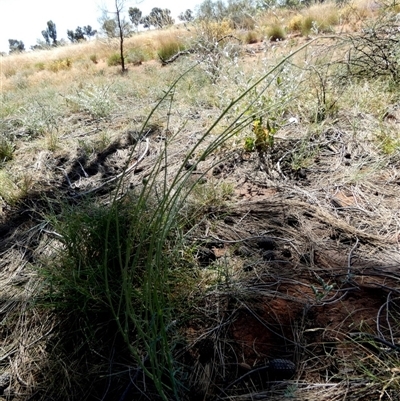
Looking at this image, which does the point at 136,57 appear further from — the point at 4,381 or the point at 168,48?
the point at 4,381

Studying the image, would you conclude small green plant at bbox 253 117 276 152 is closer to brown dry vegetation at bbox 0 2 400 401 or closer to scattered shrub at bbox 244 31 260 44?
brown dry vegetation at bbox 0 2 400 401

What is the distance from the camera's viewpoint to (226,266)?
145 cm

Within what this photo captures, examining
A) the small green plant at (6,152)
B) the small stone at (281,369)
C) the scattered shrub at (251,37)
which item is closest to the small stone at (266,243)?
the small stone at (281,369)

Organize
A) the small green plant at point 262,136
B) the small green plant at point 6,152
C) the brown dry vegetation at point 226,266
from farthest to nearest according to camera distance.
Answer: the small green plant at point 6,152 → the small green plant at point 262,136 → the brown dry vegetation at point 226,266

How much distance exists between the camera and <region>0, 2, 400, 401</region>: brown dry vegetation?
112cm

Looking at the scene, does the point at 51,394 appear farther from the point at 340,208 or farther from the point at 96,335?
the point at 340,208

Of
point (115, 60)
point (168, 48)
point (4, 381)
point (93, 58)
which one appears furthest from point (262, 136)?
point (93, 58)

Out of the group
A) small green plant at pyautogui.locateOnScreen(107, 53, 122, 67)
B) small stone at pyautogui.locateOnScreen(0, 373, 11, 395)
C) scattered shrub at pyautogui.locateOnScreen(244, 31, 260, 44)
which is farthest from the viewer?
small green plant at pyautogui.locateOnScreen(107, 53, 122, 67)

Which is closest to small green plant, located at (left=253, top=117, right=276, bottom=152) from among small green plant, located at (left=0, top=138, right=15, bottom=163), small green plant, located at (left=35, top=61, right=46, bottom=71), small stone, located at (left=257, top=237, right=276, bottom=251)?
small stone, located at (left=257, top=237, right=276, bottom=251)

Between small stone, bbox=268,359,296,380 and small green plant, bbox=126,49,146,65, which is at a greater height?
small green plant, bbox=126,49,146,65

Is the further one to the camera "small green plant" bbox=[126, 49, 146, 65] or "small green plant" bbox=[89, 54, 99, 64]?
"small green plant" bbox=[89, 54, 99, 64]

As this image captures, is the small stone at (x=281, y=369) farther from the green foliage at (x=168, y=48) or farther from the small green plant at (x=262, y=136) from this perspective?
the green foliage at (x=168, y=48)

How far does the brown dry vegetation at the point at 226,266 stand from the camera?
112 centimetres

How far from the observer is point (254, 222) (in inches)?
72.2
